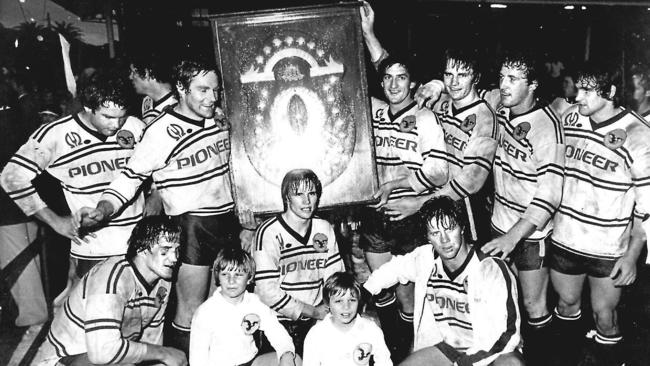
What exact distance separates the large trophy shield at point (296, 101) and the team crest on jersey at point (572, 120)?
152 centimetres

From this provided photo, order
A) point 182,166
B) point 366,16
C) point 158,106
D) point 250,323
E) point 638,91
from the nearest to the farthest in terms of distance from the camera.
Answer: point 250,323
point 182,166
point 366,16
point 158,106
point 638,91

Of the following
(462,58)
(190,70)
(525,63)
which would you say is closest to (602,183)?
(525,63)

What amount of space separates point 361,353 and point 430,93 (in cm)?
225

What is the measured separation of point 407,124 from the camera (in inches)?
183

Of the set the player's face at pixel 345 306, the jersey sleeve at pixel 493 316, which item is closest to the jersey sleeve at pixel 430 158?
the jersey sleeve at pixel 493 316

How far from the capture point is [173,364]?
3543 millimetres

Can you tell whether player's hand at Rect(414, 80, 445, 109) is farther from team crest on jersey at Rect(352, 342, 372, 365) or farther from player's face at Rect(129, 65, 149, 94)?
player's face at Rect(129, 65, 149, 94)

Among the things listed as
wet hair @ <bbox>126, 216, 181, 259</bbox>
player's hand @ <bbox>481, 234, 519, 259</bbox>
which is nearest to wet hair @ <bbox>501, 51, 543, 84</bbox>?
player's hand @ <bbox>481, 234, 519, 259</bbox>

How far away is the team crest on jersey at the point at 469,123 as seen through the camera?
15.1ft

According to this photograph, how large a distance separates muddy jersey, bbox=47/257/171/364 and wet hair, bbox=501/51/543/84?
293cm

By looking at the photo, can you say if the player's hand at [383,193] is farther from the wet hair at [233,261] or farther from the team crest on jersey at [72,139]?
the team crest on jersey at [72,139]

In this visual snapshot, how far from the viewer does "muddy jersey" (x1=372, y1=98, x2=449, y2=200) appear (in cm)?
453

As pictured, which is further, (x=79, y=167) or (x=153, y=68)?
(x=153, y=68)

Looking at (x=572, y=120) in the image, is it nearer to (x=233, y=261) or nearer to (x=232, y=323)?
(x=233, y=261)
